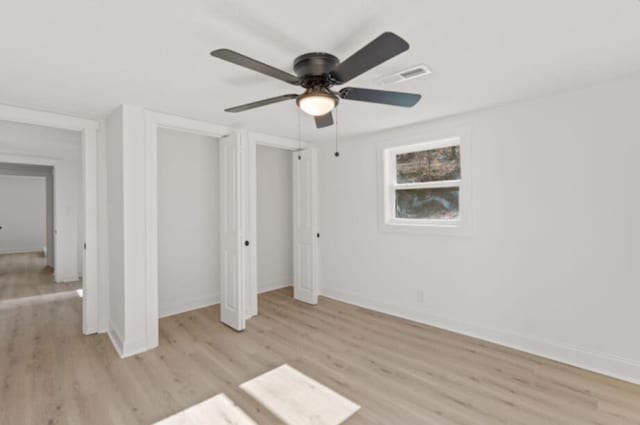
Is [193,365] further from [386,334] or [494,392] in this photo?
[494,392]

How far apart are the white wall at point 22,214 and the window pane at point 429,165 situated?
1017cm

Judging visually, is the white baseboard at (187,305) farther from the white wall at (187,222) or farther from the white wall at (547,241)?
the white wall at (547,241)

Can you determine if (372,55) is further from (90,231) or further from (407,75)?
(90,231)

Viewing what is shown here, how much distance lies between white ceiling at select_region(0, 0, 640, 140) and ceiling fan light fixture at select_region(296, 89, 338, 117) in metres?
0.27

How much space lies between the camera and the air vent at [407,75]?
2170 mm

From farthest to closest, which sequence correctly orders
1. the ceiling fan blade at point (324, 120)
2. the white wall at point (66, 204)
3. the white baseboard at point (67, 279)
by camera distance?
→ the white baseboard at point (67, 279) → the white wall at point (66, 204) → the ceiling fan blade at point (324, 120)

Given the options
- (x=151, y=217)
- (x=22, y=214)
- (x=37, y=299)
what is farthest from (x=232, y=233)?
(x=22, y=214)

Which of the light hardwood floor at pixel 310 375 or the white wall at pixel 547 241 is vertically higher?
the white wall at pixel 547 241

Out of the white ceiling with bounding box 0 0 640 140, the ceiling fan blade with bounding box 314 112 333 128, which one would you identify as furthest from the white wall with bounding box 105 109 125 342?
the ceiling fan blade with bounding box 314 112 333 128

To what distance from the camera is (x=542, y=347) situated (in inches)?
112

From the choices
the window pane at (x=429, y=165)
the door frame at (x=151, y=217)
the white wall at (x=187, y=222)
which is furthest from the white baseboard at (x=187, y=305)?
the window pane at (x=429, y=165)

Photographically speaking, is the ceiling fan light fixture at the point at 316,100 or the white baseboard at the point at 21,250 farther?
the white baseboard at the point at 21,250

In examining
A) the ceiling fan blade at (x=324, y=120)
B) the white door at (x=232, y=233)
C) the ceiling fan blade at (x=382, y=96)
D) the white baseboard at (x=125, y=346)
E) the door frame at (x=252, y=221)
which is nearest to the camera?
the ceiling fan blade at (x=382, y=96)

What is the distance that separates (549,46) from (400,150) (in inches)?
83.7
